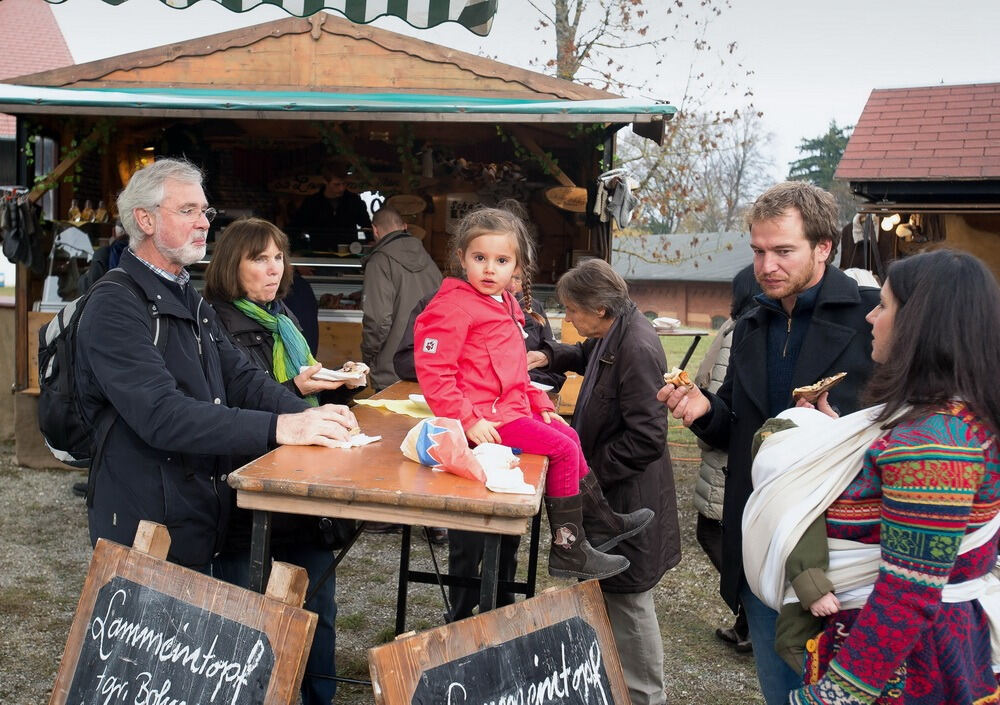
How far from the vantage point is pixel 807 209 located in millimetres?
→ 2541

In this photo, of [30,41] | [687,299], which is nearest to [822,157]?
[687,299]

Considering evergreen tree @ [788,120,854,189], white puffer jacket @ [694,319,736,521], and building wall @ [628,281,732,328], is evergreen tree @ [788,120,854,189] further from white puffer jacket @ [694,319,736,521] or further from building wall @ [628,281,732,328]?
white puffer jacket @ [694,319,736,521]

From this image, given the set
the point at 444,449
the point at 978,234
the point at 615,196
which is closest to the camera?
the point at 444,449

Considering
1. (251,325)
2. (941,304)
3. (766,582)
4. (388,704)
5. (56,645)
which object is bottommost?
(56,645)

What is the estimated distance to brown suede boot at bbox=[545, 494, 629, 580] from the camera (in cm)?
271

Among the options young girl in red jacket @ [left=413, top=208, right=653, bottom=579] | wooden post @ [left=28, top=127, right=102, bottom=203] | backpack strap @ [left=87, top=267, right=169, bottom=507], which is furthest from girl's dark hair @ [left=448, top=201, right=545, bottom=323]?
wooden post @ [left=28, top=127, right=102, bottom=203]

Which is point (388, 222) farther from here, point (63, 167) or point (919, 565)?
point (919, 565)

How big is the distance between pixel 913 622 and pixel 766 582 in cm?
36

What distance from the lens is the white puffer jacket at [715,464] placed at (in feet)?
13.2

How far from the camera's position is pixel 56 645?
4184 mm

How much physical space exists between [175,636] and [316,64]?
21.3ft

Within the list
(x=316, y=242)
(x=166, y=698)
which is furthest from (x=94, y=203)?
(x=166, y=698)

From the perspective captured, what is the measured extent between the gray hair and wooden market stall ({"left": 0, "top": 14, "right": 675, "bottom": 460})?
3877 mm

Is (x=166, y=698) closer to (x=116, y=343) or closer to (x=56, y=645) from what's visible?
(x=116, y=343)
